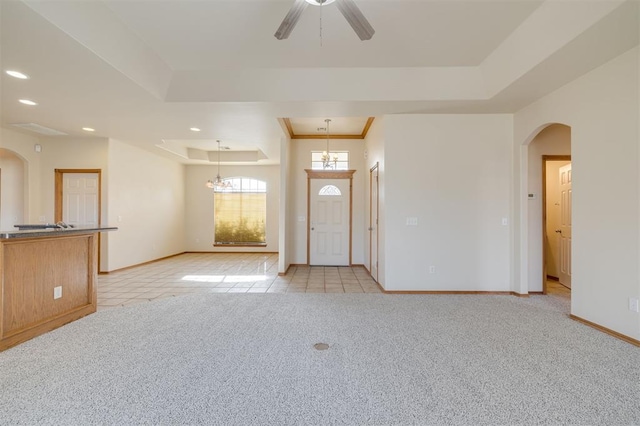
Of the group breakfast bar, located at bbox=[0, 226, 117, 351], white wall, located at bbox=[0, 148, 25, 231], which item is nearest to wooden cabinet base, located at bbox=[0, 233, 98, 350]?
breakfast bar, located at bbox=[0, 226, 117, 351]

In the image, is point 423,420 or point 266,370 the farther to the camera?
point 266,370

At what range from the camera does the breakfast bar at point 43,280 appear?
267 centimetres

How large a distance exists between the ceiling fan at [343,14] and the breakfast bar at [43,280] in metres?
3.09

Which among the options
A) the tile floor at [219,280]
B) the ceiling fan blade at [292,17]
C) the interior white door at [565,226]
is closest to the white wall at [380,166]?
the tile floor at [219,280]

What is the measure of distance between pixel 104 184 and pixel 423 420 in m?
6.98

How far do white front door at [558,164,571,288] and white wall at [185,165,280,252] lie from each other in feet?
22.9

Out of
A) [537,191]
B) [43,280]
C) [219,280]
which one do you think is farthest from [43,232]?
[537,191]

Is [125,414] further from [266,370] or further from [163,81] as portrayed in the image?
[163,81]

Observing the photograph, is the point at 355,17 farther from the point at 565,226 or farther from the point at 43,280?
the point at 565,226

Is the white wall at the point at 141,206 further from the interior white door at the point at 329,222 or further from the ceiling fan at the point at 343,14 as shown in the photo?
the ceiling fan at the point at 343,14

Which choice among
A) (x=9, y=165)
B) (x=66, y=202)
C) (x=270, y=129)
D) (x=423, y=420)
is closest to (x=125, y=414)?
(x=423, y=420)

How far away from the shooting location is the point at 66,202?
241 inches

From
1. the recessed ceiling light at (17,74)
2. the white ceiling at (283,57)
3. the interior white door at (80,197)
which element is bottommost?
the interior white door at (80,197)

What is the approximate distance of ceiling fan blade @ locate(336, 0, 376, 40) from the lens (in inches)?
85.7
